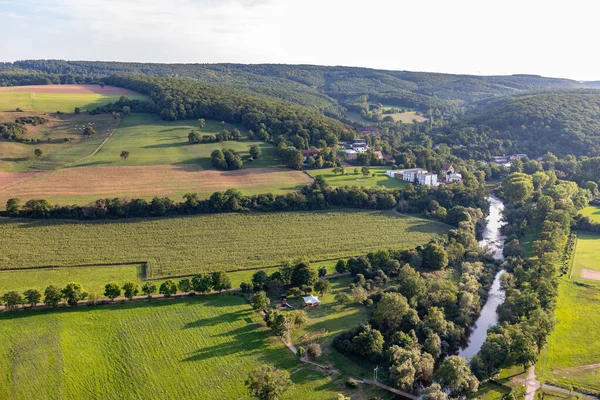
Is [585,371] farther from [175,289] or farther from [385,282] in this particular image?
[175,289]

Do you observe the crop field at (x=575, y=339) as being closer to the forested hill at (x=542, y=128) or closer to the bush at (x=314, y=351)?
the bush at (x=314, y=351)

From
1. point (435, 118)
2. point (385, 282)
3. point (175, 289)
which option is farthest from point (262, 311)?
point (435, 118)

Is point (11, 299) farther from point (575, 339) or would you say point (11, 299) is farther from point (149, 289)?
point (575, 339)

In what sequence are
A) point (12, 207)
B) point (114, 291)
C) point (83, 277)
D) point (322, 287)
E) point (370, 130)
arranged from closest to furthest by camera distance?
point (114, 291) → point (322, 287) → point (83, 277) → point (12, 207) → point (370, 130)

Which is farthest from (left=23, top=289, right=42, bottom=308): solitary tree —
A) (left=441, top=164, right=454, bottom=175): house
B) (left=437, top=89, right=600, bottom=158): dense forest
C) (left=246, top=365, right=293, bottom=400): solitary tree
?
(left=437, top=89, right=600, bottom=158): dense forest

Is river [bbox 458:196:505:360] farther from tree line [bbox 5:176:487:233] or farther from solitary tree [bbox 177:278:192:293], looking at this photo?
solitary tree [bbox 177:278:192:293]

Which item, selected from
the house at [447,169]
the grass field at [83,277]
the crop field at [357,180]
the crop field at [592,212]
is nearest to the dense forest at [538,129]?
the house at [447,169]

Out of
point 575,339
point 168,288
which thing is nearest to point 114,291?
point 168,288
